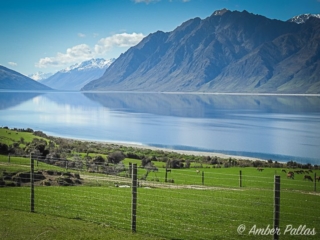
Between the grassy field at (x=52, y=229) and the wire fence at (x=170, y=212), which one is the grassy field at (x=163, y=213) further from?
the grassy field at (x=52, y=229)

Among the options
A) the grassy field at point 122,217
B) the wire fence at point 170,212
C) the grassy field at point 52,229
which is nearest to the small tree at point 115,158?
the wire fence at point 170,212

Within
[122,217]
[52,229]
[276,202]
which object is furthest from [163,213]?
[276,202]

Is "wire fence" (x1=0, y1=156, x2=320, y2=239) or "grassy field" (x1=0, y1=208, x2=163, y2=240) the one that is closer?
"grassy field" (x1=0, y1=208, x2=163, y2=240)

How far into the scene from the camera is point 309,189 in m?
29.6

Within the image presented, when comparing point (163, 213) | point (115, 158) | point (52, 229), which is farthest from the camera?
point (115, 158)

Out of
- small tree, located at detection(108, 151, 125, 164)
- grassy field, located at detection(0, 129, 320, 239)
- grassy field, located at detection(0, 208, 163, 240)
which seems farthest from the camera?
small tree, located at detection(108, 151, 125, 164)

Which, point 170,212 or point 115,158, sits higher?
point 115,158

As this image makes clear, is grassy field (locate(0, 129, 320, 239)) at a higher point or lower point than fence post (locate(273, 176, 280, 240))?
lower

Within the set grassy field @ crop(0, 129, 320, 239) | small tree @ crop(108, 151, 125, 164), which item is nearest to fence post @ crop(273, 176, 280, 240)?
grassy field @ crop(0, 129, 320, 239)

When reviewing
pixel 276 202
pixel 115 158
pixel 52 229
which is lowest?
pixel 52 229

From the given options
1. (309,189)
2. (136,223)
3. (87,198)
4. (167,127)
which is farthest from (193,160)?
(167,127)

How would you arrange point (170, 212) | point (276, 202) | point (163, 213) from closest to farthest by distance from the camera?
point (276, 202) < point (163, 213) < point (170, 212)

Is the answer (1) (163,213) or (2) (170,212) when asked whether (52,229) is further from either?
(2) (170,212)

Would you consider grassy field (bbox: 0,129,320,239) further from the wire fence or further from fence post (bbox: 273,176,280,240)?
fence post (bbox: 273,176,280,240)
